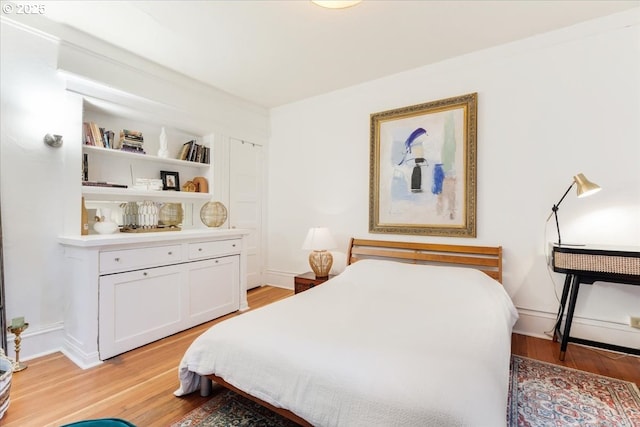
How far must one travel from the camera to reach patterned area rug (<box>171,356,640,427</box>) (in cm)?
154

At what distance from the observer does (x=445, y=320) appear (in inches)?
67.9

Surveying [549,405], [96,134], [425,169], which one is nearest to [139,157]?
[96,134]

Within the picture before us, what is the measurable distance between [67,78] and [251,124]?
1997 mm

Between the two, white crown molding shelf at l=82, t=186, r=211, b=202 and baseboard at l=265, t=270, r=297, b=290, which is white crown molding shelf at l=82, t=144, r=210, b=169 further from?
baseboard at l=265, t=270, r=297, b=290

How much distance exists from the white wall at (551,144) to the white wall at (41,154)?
262 centimetres

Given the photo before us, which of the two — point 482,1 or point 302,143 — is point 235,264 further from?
point 482,1

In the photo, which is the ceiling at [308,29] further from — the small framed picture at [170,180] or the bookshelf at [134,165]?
the small framed picture at [170,180]

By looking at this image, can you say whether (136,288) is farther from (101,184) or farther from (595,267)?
(595,267)

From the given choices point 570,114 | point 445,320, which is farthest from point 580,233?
point 445,320

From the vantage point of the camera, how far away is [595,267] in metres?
2.05

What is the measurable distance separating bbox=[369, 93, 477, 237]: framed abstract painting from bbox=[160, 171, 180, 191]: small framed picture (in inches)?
87.8

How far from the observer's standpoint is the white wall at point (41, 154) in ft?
7.28

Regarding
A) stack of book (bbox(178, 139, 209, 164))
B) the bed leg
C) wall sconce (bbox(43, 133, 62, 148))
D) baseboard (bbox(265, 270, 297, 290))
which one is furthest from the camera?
baseboard (bbox(265, 270, 297, 290))

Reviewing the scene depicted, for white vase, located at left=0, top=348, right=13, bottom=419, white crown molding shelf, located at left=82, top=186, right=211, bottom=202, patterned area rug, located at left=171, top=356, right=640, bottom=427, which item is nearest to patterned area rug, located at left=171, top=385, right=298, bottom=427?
patterned area rug, located at left=171, top=356, right=640, bottom=427
